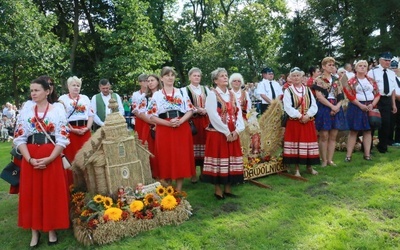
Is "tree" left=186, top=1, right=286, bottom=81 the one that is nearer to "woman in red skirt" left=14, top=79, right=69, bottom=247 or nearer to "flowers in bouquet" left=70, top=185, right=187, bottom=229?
"flowers in bouquet" left=70, top=185, right=187, bottom=229

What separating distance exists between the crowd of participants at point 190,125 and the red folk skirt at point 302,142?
0.02 metres

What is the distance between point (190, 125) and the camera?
18.9 feet

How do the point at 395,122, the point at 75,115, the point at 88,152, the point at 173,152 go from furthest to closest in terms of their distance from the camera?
the point at 395,122 → the point at 75,115 → the point at 173,152 → the point at 88,152

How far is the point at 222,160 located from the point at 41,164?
2.26 meters

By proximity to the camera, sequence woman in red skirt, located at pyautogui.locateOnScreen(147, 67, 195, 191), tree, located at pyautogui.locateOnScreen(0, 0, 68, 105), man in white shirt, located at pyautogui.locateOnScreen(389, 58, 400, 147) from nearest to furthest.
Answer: woman in red skirt, located at pyautogui.locateOnScreen(147, 67, 195, 191) < man in white shirt, located at pyautogui.locateOnScreen(389, 58, 400, 147) < tree, located at pyautogui.locateOnScreen(0, 0, 68, 105)

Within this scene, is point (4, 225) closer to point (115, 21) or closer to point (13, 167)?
point (13, 167)

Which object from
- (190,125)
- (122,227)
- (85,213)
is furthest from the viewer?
(190,125)

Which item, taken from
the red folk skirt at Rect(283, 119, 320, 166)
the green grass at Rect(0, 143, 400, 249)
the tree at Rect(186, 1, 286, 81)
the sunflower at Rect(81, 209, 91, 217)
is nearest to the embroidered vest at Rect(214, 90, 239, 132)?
the green grass at Rect(0, 143, 400, 249)

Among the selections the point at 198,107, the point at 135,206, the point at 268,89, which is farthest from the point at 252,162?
the point at 268,89

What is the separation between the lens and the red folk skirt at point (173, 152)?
5234mm

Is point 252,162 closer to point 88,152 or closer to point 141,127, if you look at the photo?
point 141,127

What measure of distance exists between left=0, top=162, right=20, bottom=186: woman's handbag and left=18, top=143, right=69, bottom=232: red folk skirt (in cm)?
51

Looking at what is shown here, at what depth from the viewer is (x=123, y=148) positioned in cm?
461

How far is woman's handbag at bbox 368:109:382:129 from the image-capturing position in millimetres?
6828
